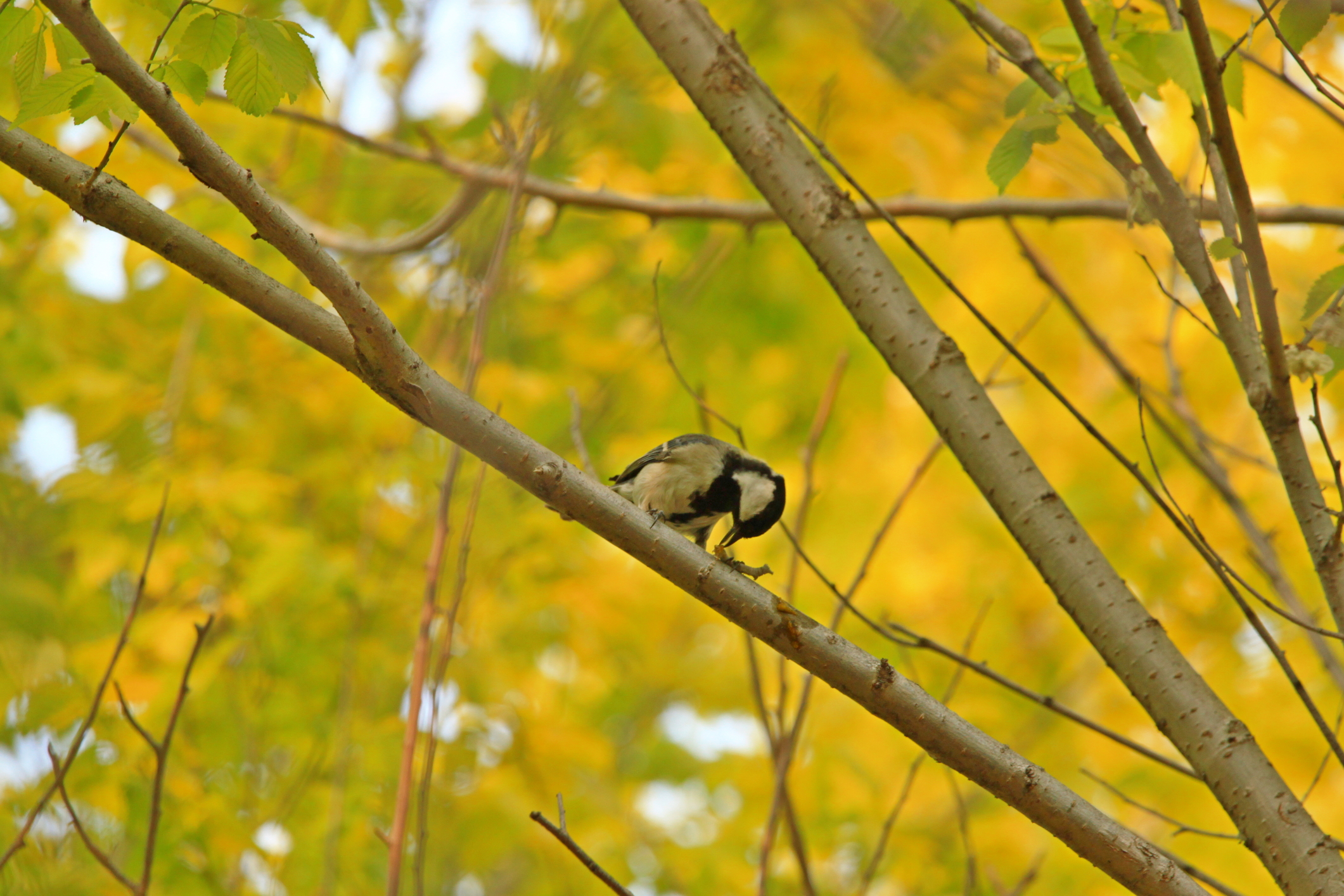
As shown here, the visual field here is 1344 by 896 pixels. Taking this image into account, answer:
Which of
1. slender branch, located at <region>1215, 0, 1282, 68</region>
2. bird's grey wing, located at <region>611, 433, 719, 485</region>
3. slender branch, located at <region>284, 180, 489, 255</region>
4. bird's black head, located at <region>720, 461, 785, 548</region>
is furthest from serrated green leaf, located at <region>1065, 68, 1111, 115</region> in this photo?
slender branch, located at <region>284, 180, 489, 255</region>

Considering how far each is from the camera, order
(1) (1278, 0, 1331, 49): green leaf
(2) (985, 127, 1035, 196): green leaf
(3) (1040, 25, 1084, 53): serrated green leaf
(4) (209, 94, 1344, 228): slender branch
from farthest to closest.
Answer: (4) (209, 94, 1344, 228): slender branch, (3) (1040, 25, 1084, 53): serrated green leaf, (2) (985, 127, 1035, 196): green leaf, (1) (1278, 0, 1331, 49): green leaf

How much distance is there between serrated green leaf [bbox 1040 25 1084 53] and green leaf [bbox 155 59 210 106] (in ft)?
5.87

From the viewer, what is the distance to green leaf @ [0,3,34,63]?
5.79 feet

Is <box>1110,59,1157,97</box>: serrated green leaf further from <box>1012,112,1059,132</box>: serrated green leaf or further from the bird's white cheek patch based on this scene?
the bird's white cheek patch

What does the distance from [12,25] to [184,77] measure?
27cm

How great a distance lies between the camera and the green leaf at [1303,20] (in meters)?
1.87

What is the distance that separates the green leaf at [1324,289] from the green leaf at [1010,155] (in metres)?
0.65

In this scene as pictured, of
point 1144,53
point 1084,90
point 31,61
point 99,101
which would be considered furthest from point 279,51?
point 1144,53

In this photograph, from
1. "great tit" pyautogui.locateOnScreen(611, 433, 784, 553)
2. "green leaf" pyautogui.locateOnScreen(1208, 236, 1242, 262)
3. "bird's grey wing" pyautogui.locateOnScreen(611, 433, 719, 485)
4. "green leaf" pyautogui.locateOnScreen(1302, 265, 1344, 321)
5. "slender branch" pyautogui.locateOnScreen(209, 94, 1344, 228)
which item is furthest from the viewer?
"bird's grey wing" pyautogui.locateOnScreen(611, 433, 719, 485)

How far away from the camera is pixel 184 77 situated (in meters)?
1.94

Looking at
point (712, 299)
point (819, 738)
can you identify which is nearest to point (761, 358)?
point (712, 299)

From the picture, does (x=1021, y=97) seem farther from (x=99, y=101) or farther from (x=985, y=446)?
(x=99, y=101)

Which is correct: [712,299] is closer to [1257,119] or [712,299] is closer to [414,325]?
[414,325]

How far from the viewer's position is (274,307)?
188 cm
